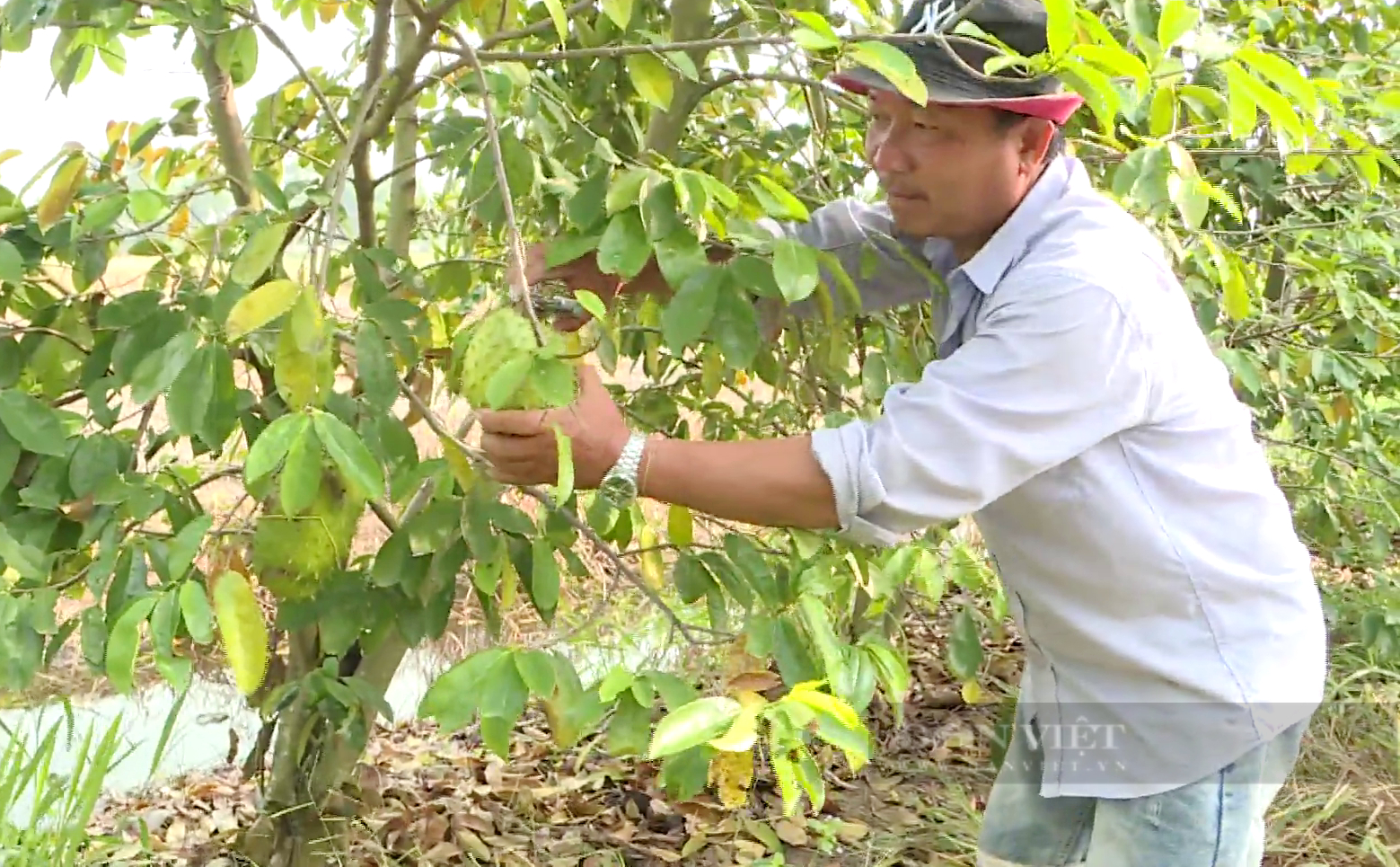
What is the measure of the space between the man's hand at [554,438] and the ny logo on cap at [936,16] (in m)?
0.49

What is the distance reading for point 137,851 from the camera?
2.11 meters

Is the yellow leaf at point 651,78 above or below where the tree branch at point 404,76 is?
below

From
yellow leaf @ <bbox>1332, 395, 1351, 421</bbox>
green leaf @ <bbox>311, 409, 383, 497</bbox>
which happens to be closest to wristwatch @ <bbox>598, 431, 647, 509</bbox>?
green leaf @ <bbox>311, 409, 383, 497</bbox>

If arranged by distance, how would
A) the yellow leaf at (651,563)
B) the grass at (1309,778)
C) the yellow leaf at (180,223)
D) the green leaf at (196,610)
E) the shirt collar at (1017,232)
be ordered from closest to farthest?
the green leaf at (196,610)
the shirt collar at (1017,232)
the yellow leaf at (651,563)
the yellow leaf at (180,223)
the grass at (1309,778)

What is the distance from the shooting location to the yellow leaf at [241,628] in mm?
969

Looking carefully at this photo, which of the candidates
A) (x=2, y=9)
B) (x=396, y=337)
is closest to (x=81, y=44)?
(x=2, y=9)

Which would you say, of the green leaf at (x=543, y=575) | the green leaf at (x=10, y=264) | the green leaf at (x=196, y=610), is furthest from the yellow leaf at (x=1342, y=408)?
the green leaf at (x=10, y=264)

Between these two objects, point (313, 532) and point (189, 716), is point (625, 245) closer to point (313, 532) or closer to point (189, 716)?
point (313, 532)

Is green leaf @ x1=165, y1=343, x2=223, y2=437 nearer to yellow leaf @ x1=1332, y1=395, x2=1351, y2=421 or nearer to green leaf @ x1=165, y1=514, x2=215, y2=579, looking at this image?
green leaf @ x1=165, y1=514, x2=215, y2=579

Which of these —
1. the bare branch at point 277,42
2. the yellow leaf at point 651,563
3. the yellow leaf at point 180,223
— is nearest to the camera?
the bare branch at point 277,42

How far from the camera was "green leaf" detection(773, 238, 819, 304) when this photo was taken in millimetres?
1177

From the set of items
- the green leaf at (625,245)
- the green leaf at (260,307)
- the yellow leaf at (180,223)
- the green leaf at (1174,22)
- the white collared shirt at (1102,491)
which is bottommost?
the white collared shirt at (1102,491)

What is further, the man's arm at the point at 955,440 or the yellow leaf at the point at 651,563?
the yellow leaf at the point at 651,563

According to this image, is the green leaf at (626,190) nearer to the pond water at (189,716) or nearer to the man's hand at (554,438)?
the man's hand at (554,438)
